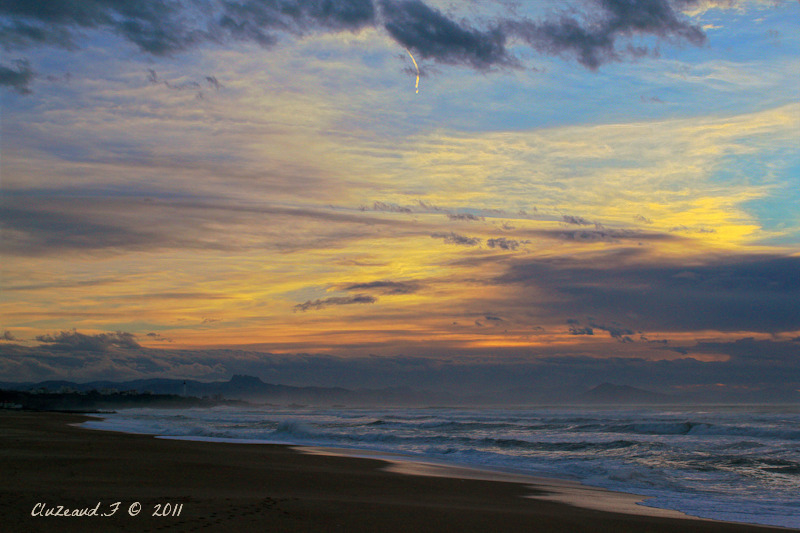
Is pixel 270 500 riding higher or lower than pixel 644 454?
higher

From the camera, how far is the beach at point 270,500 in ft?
30.5

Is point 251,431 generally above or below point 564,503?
below

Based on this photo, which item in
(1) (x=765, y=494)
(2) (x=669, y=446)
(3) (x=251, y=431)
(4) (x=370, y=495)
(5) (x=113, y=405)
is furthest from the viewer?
(5) (x=113, y=405)

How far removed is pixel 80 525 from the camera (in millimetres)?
Result: 8508

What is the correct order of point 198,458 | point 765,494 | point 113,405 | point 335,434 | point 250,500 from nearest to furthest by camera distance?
1. point 250,500
2. point 765,494
3. point 198,458
4. point 335,434
5. point 113,405

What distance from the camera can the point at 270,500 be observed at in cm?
1158

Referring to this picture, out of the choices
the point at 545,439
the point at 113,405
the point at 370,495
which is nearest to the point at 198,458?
the point at 370,495

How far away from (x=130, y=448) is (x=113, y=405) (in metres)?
119

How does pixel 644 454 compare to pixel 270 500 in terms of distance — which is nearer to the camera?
pixel 270 500

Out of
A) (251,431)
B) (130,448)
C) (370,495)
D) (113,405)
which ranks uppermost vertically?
(370,495)

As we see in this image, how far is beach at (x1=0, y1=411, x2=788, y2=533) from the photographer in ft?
30.5

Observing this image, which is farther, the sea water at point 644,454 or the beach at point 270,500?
the sea water at point 644,454

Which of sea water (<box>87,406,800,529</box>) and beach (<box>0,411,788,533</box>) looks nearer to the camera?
beach (<box>0,411,788,533</box>)

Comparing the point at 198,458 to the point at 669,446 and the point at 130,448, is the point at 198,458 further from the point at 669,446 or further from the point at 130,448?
the point at 669,446
